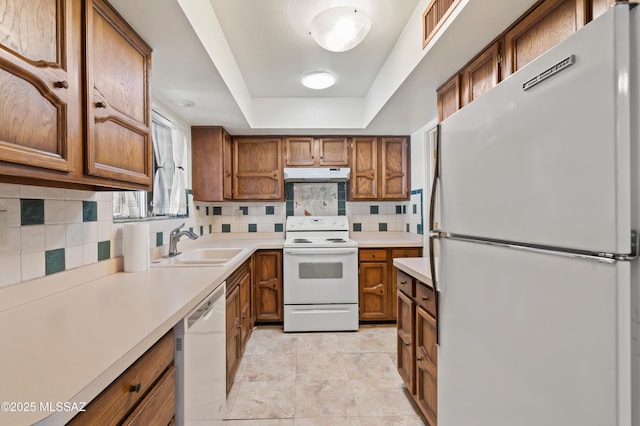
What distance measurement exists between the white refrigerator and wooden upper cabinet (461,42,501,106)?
22.7 inches

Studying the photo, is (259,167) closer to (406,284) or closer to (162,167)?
(162,167)

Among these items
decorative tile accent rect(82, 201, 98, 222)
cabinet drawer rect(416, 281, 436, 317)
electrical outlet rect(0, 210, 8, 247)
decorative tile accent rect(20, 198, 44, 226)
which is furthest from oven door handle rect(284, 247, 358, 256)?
electrical outlet rect(0, 210, 8, 247)

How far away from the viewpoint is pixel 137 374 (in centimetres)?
81

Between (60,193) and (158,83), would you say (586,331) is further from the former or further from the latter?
(158,83)

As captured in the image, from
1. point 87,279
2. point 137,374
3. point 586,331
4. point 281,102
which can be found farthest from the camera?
point 281,102

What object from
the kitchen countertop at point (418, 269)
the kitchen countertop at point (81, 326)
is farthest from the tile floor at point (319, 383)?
the kitchen countertop at point (81, 326)

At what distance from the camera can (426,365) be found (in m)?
1.58

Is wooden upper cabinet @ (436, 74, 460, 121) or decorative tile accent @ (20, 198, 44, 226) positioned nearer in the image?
decorative tile accent @ (20, 198, 44, 226)

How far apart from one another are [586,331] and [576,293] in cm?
8

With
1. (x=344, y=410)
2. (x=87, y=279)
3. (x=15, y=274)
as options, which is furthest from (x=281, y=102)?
(x=344, y=410)

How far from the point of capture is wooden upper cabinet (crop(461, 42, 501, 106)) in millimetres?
1442

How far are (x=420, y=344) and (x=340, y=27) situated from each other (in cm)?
181

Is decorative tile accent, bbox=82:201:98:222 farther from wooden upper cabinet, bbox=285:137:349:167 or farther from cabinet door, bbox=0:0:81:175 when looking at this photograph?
wooden upper cabinet, bbox=285:137:349:167

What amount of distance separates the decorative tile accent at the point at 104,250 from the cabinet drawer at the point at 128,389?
0.81 meters
